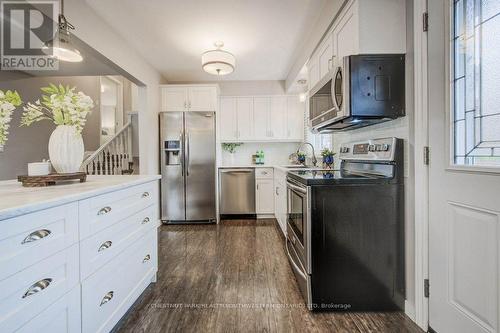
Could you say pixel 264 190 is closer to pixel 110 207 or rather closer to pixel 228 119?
pixel 228 119

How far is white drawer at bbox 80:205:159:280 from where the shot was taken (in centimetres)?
119

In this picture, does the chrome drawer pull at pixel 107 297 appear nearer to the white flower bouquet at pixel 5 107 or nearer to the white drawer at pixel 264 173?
the white flower bouquet at pixel 5 107

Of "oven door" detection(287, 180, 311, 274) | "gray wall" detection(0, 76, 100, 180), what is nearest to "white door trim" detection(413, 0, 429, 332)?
"oven door" detection(287, 180, 311, 274)

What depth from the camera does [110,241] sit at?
139cm

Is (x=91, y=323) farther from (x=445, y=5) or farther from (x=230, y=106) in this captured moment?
(x=230, y=106)

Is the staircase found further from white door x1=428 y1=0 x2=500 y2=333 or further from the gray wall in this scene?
white door x1=428 y1=0 x2=500 y2=333

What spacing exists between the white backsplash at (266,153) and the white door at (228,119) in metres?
0.38

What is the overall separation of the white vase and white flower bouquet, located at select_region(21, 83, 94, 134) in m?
0.05

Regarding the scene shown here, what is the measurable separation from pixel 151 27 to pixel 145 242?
2355 mm

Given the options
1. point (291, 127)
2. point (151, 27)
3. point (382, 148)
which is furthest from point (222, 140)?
point (382, 148)

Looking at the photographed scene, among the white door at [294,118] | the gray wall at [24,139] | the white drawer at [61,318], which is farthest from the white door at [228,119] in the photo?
the white drawer at [61,318]

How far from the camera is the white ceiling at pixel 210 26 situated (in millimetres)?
2295

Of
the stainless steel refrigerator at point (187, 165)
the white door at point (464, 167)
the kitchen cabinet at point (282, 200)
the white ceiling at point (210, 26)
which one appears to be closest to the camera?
the white door at point (464, 167)

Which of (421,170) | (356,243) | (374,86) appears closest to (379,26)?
(374,86)
